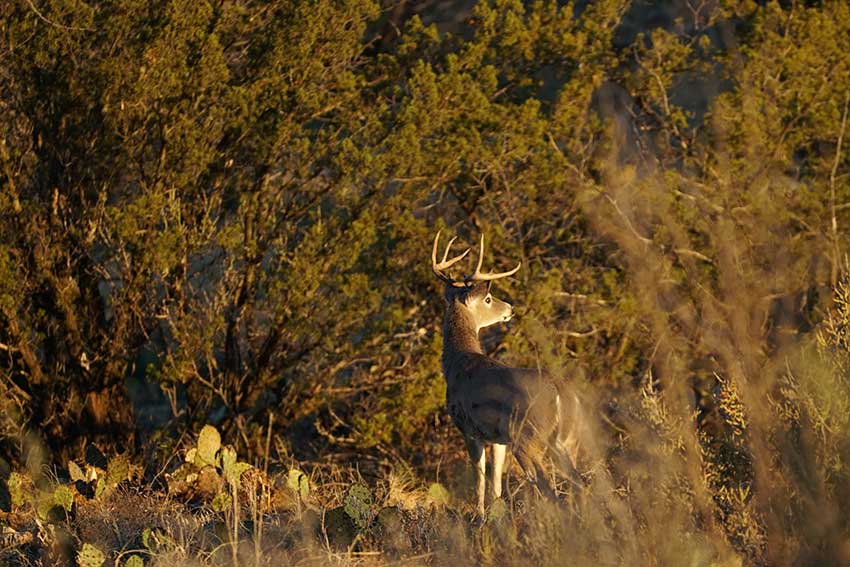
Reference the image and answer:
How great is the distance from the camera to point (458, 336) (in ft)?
32.4

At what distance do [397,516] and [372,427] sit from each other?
538cm

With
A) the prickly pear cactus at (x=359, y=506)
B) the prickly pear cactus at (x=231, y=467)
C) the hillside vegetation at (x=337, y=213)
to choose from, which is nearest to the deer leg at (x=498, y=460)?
the hillside vegetation at (x=337, y=213)

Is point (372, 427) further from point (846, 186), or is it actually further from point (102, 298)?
point (846, 186)

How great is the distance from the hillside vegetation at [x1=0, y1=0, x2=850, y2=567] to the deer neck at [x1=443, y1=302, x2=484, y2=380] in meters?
0.89

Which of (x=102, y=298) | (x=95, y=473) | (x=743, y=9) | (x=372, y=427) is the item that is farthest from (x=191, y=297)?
(x=743, y=9)

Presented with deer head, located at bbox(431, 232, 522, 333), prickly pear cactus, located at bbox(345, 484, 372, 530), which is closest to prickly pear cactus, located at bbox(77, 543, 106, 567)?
prickly pear cactus, located at bbox(345, 484, 372, 530)

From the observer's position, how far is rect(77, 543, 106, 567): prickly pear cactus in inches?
237

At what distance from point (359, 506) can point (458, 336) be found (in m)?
3.61

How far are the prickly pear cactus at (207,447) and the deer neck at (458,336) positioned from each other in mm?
1709

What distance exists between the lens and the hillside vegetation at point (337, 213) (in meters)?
10.2

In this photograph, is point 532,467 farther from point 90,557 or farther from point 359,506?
point 90,557

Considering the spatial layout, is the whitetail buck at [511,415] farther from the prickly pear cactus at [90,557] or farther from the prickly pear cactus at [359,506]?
the prickly pear cactus at [90,557]

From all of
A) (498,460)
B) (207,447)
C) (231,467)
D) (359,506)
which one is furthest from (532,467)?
(207,447)

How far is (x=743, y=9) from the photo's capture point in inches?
537
